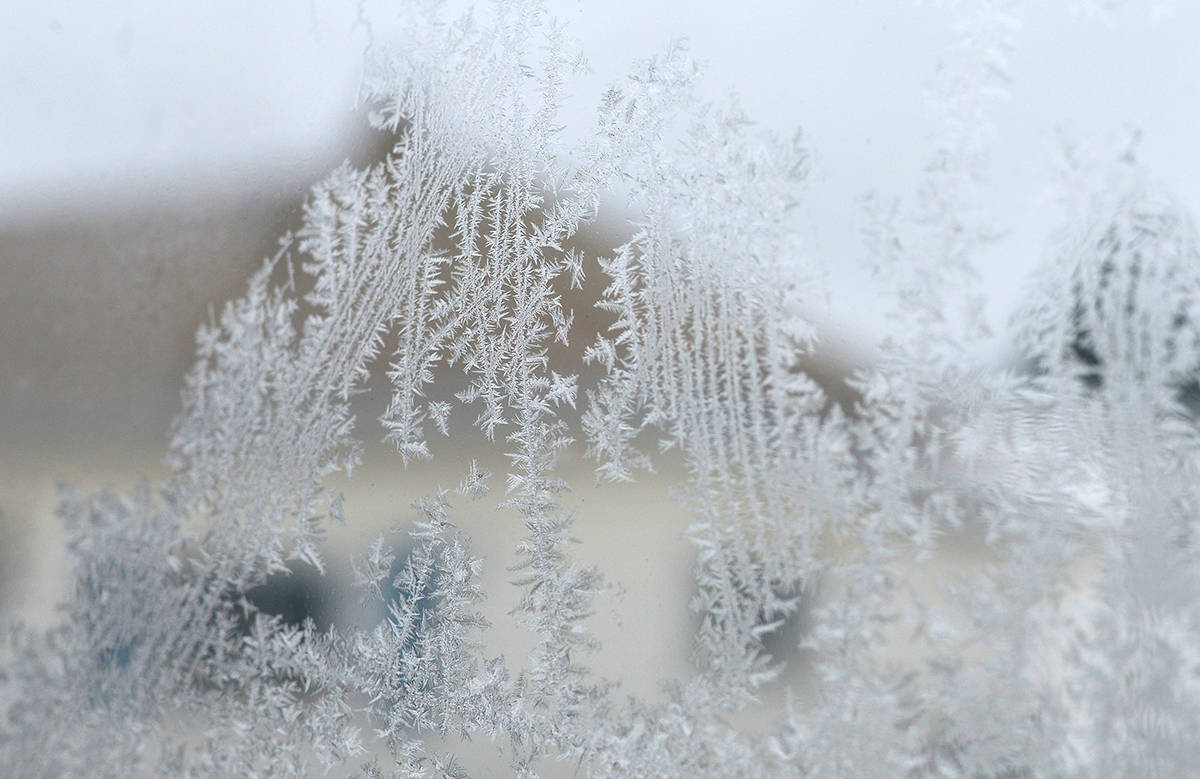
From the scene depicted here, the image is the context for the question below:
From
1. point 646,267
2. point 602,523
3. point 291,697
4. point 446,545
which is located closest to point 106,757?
point 291,697

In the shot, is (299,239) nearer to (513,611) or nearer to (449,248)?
(449,248)

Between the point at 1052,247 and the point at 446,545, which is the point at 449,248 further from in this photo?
the point at 1052,247

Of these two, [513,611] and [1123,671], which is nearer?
[1123,671]

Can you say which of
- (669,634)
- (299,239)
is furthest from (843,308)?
(299,239)

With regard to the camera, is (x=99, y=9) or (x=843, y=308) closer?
(x=843, y=308)

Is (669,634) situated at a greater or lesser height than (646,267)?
lesser

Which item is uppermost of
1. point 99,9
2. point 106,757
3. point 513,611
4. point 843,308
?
point 99,9
